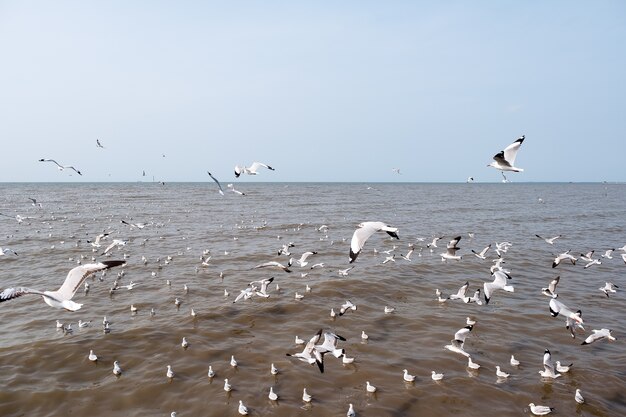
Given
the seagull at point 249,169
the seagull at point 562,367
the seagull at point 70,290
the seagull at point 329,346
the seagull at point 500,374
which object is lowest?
the seagull at point 500,374

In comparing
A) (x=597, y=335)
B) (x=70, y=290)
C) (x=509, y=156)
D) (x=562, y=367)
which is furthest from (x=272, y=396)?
(x=509, y=156)

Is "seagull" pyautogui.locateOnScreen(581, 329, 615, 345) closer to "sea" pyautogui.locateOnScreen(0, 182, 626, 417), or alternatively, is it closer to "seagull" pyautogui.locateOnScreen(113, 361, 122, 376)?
"sea" pyautogui.locateOnScreen(0, 182, 626, 417)

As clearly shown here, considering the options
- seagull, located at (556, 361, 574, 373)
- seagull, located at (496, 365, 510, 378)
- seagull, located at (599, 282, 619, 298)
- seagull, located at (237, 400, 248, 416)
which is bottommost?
seagull, located at (237, 400, 248, 416)

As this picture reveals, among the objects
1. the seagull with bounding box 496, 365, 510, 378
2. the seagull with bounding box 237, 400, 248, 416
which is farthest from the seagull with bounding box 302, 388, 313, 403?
the seagull with bounding box 496, 365, 510, 378

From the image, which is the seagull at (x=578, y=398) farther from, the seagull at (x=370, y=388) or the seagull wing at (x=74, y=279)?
the seagull wing at (x=74, y=279)

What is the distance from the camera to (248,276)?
18672 mm

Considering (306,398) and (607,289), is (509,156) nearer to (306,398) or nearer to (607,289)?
(607,289)

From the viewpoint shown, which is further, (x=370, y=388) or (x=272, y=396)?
(x=370, y=388)

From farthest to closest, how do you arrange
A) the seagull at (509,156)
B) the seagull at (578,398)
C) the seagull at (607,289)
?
→ the seagull at (607,289), the seagull at (509,156), the seagull at (578,398)

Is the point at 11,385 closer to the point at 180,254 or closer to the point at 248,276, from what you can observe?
the point at 248,276

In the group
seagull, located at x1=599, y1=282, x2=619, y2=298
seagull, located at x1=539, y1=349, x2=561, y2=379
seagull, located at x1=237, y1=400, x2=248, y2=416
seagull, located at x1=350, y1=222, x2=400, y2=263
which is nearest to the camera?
seagull, located at x1=237, y1=400, x2=248, y2=416

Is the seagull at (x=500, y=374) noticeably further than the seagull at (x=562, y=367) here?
No

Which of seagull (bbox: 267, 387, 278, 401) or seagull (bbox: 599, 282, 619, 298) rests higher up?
seagull (bbox: 599, 282, 619, 298)

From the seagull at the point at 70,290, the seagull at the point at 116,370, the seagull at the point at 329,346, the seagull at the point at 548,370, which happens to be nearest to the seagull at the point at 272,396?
the seagull at the point at 329,346
